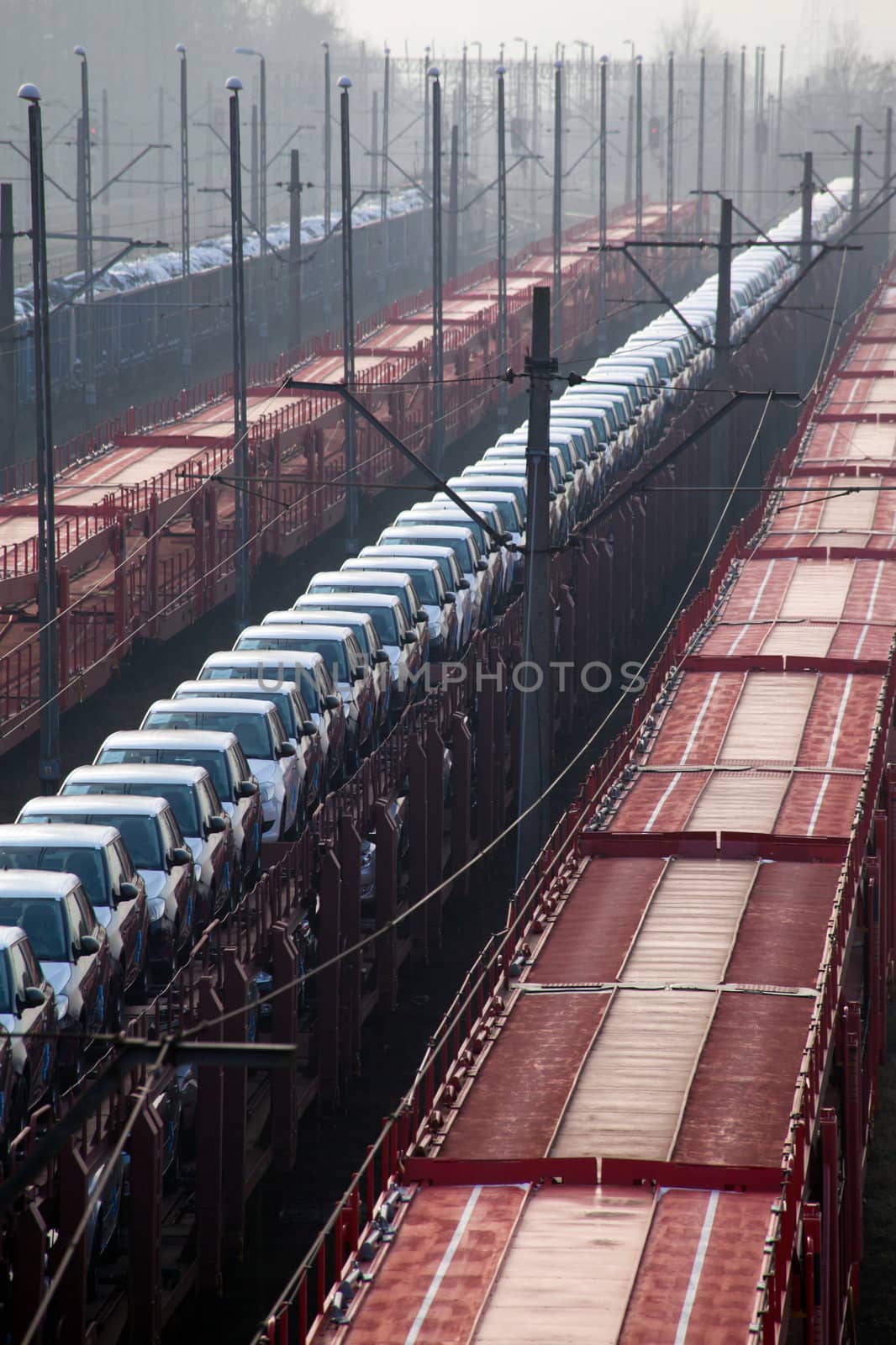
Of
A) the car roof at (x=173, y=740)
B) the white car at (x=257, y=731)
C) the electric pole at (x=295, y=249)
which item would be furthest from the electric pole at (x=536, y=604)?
the electric pole at (x=295, y=249)

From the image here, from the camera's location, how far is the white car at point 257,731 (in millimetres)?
23281

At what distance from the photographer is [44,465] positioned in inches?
1037

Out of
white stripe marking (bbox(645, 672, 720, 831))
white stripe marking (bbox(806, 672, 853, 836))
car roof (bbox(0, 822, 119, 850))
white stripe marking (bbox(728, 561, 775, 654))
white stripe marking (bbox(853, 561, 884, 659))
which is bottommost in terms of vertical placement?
white stripe marking (bbox(645, 672, 720, 831))

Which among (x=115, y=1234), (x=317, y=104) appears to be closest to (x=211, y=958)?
(x=115, y=1234)

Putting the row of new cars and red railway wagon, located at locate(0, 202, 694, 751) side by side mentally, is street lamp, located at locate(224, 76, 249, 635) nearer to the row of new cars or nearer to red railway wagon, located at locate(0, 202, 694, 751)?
red railway wagon, located at locate(0, 202, 694, 751)

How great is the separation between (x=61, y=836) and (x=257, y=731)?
5.14 m

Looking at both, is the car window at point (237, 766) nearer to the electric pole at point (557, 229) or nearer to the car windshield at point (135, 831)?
the car windshield at point (135, 831)

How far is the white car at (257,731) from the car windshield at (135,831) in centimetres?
328

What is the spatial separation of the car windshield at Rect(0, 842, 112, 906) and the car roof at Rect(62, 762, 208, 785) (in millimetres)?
2315

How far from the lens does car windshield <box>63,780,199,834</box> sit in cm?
2092

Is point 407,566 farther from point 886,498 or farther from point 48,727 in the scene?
point 886,498

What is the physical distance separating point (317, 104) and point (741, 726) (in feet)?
459

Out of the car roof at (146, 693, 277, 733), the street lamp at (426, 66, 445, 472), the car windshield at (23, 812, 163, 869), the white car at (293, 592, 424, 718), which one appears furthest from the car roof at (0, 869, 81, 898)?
the street lamp at (426, 66, 445, 472)

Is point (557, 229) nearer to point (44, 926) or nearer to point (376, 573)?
point (376, 573)
